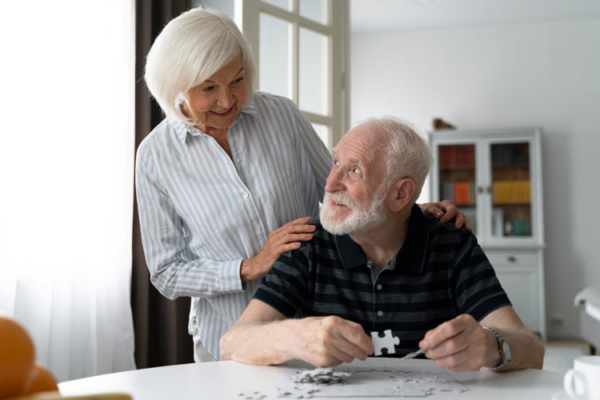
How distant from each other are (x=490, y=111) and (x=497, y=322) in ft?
18.3

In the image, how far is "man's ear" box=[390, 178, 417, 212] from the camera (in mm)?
1590

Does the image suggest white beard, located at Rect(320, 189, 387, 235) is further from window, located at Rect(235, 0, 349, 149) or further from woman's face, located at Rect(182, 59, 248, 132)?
window, located at Rect(235, 0, 349, 149)

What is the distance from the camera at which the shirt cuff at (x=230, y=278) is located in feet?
5.41

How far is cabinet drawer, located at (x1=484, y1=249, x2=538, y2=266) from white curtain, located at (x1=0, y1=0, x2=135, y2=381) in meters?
4.05

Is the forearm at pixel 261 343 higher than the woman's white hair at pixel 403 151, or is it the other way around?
the woman's white hair at pixel 403 151

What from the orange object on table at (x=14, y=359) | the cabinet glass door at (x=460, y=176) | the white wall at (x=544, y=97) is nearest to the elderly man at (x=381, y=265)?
the orange object on table at (x=14, y=359)

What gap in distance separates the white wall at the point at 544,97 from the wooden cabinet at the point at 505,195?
386mm

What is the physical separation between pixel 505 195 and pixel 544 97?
118 cm

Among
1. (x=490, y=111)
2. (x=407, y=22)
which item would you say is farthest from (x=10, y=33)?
(x=490, y=111)

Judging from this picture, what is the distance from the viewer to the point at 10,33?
2684mm

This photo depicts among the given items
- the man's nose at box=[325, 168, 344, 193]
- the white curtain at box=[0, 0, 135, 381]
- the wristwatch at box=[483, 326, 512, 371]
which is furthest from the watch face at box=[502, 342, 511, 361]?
the white curtain at box=[0, 0, 135, 381]

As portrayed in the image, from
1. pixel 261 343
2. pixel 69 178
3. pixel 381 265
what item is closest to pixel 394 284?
pixel 381 265

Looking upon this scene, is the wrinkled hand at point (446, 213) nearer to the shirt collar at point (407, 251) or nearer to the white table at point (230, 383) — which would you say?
the shirt collar at point (407, 251)

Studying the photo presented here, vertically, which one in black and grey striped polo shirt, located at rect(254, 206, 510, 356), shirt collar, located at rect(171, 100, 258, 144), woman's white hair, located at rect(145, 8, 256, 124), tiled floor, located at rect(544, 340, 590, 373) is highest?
woman's white hair, located at rect(145, 8, 256, 124)
